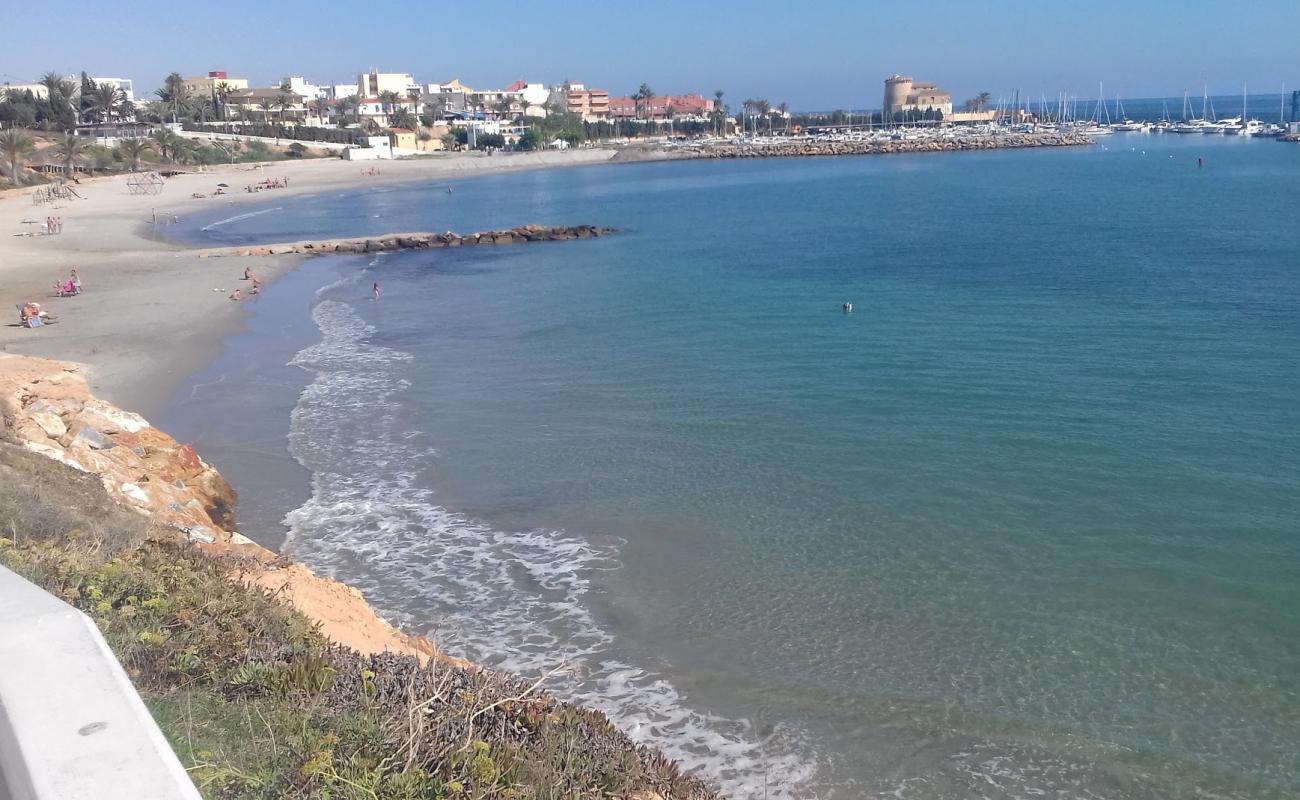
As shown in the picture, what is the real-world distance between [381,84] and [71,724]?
650 feet

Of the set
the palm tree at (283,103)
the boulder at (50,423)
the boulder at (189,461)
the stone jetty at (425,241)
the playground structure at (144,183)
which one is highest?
the palm tree at (283,103)

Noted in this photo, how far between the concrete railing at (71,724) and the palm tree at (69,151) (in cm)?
8992

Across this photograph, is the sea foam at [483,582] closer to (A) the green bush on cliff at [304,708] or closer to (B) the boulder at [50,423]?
(A) the green bush on cliff at [304,708]

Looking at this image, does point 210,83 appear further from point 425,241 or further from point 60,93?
point 425,241

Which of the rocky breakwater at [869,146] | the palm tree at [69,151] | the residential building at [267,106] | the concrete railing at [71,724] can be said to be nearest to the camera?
the concrete railing at [71,724]

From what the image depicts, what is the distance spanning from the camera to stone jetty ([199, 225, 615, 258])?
4962cm

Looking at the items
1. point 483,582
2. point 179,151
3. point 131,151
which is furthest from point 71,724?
point 179,151

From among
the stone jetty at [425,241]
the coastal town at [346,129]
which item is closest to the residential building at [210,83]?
the coastal town at [346,129]

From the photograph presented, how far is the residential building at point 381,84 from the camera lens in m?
186

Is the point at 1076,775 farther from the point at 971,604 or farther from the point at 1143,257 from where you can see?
the point at 1143,257

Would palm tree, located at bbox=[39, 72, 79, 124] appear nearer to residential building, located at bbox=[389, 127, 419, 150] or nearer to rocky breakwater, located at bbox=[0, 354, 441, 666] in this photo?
residential building, located at bbox=[389, 127, 419, 150]

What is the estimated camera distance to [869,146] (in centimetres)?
16050

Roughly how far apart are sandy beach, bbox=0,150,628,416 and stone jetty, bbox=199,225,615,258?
8.22 feet

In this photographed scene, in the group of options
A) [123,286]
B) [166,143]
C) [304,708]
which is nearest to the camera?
[304,708]
